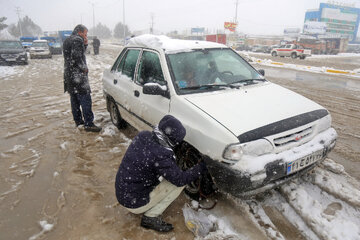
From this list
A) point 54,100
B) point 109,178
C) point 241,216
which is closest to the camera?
point 241,216

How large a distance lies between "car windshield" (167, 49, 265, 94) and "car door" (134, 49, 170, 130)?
0.68ft

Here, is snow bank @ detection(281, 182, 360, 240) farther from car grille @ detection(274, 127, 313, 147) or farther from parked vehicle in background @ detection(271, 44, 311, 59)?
parked vehicle in background @ detection(271, 44, 311, 59)

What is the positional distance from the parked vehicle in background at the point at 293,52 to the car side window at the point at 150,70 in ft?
83.8

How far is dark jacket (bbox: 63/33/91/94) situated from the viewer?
4.53 m

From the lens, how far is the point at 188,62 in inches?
133

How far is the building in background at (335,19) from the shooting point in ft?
195

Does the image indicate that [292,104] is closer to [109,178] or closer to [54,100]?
[109,178]

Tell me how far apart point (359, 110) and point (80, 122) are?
6.46 m

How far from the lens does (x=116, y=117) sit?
5.05m

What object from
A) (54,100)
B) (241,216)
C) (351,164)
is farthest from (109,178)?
(54,100)

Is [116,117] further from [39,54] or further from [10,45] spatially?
[39,54]

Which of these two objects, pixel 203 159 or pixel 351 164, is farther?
pixel 351 164

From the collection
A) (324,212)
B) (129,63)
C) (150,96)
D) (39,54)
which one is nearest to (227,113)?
(150,96)

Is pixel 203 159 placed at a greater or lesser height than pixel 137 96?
lesser
